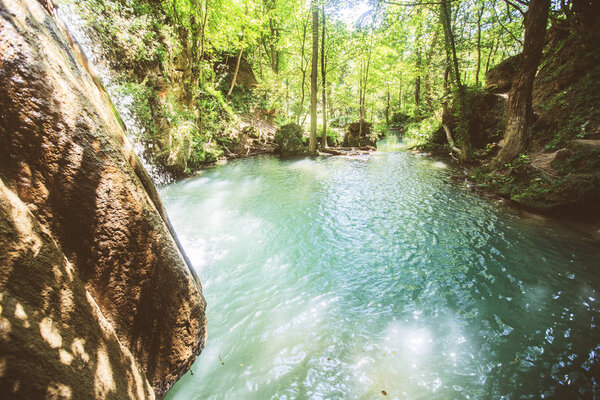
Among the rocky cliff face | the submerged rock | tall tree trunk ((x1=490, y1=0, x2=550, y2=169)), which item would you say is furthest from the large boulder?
the rocky cliff face

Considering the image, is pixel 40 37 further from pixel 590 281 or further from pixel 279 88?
pixel 279 88

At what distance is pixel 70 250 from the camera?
1.82 metres

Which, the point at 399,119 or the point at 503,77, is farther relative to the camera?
the point at 399,119

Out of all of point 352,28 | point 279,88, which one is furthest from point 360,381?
point 279,88

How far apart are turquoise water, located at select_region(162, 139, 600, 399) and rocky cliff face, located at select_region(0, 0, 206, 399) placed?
3.52ft

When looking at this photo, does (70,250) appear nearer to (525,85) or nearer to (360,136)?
(525,85)

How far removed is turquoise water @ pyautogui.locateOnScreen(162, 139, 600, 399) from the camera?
102 inches

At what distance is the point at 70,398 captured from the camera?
4.11 feet

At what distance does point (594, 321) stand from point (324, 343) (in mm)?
3613

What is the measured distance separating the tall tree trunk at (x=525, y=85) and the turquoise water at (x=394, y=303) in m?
2.50

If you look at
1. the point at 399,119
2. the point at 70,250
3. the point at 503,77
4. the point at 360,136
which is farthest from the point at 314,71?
the point at 399,119

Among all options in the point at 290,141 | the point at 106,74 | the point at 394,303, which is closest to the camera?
the point at 394,303

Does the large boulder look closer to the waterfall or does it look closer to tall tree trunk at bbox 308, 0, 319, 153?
tall tree trunk at bbox 308, 0, 319, 153

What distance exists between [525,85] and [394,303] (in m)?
8.50
